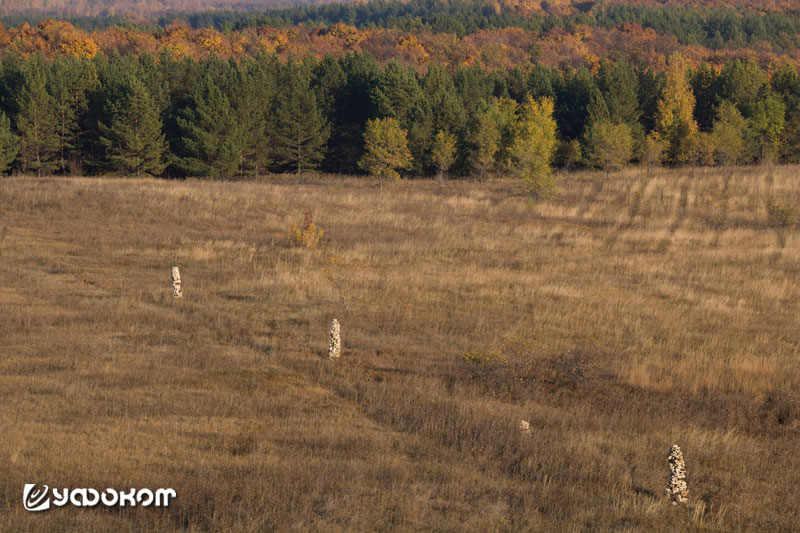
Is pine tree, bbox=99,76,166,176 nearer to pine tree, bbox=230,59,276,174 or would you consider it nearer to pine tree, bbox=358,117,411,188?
pine tree, bbox=230,59,276,174

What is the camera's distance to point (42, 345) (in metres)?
14.8

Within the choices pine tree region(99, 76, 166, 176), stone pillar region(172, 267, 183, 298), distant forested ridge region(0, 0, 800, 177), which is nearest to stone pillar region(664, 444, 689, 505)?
stone pillar region(172, 267, 183, 298)

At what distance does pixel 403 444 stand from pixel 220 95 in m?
49.5

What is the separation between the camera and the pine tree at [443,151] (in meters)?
57.7

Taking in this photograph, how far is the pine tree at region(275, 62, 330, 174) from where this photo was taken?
199 ft

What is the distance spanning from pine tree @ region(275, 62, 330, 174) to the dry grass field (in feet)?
97.7

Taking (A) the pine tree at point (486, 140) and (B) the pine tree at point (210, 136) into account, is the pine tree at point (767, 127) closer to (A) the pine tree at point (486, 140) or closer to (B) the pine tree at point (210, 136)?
(A) the pine tree at point (486, 140)

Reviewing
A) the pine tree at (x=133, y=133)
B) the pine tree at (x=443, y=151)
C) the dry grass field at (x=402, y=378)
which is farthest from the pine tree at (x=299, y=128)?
the dry grass field at (x=402, y=378)

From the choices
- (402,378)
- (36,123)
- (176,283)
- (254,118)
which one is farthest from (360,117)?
(402,378)

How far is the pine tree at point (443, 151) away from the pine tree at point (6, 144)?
29.8 metres

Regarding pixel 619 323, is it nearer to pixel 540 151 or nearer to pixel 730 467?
pixel 730 467

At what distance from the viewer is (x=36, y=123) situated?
2158 inches
